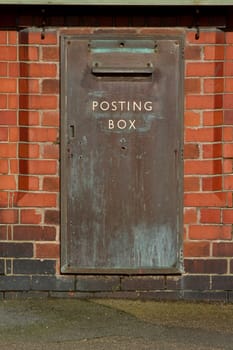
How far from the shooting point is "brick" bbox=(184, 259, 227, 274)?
270 inches

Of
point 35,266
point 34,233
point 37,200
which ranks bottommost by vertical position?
point 35,266

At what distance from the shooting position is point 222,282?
22.6 feet

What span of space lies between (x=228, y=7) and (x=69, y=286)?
2721 mm

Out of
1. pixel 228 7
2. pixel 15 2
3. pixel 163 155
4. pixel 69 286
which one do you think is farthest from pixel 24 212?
pixel 228 7

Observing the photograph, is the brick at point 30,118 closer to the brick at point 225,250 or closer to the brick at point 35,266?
the brick at point 35,266

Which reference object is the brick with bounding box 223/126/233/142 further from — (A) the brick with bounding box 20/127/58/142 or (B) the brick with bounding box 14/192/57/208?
(B) the brick with bounding box 14/192/57/208

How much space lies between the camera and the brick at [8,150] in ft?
22.4

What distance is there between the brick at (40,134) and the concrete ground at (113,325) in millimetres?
1380

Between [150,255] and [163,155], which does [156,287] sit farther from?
[163,155]

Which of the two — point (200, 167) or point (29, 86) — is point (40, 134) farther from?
point (200, 167)

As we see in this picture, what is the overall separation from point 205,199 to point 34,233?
4.90 feet

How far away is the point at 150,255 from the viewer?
6.88m

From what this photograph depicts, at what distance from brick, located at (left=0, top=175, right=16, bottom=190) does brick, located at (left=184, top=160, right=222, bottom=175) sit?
147 cm

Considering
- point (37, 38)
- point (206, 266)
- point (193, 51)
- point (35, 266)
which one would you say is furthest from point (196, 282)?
point (37, 38)
